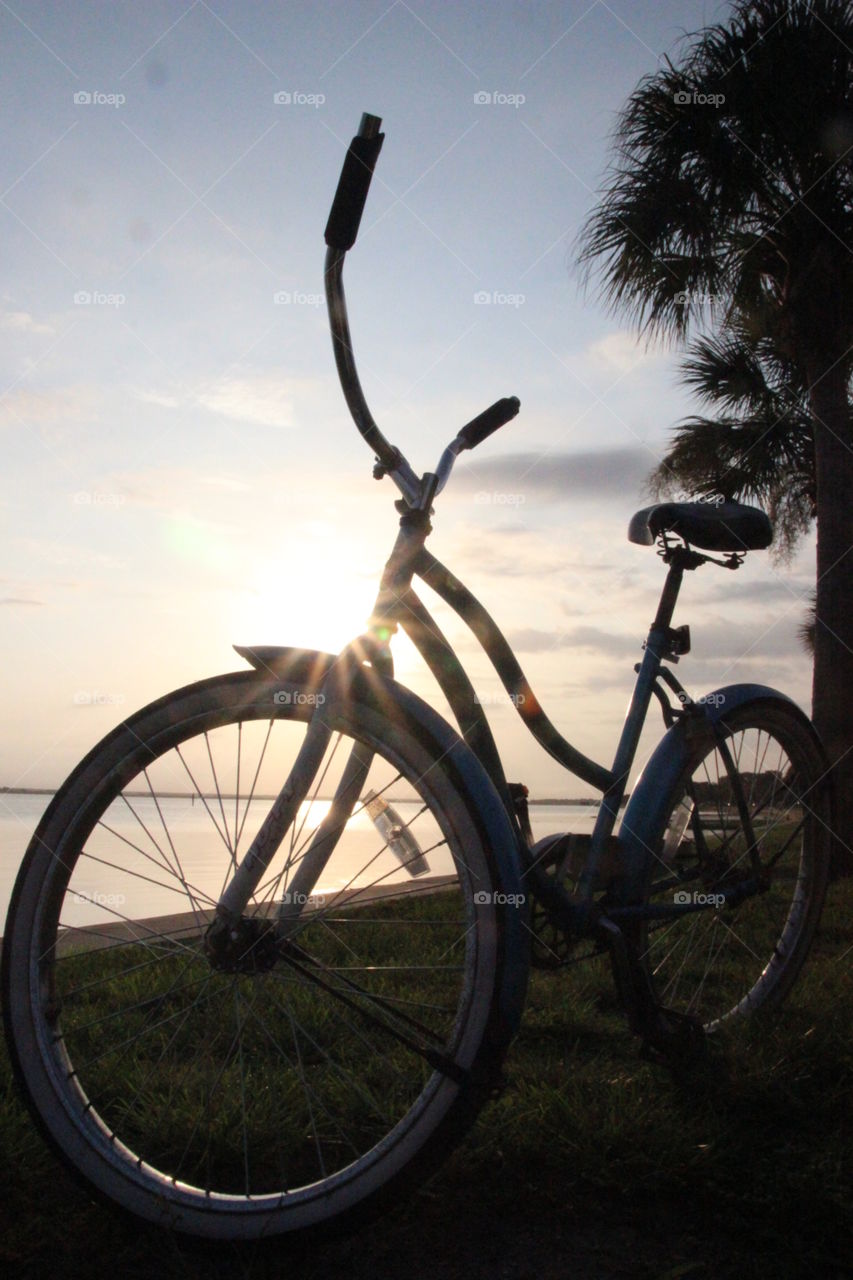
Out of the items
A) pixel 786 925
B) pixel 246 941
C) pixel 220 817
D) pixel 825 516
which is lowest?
pixel 786 925

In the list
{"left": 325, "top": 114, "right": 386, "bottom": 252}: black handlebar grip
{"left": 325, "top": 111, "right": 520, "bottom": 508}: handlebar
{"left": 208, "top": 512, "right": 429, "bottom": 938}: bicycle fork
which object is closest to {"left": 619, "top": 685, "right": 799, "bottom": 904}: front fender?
{"left": 208, "top": 512, "right": 429, "bottom": 938}: bicycle fork

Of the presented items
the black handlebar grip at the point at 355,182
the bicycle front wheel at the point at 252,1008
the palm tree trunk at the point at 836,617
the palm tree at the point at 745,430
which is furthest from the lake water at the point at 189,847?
the palm tree at the point at 745,430

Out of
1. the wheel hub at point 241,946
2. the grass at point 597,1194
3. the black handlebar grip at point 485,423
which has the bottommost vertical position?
the grass at point 597,1194

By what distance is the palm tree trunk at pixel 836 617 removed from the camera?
705 centimetres

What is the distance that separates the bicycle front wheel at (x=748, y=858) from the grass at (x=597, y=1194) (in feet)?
0.97

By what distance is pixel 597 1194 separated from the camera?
1.83 meters

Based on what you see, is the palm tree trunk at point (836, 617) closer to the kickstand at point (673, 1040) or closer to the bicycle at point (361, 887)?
the bicycle at point (361, 887)

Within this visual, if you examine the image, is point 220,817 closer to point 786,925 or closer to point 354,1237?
point 354,1237

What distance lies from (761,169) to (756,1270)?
7945 millimetres

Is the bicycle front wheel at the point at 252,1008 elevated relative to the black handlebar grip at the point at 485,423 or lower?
lower

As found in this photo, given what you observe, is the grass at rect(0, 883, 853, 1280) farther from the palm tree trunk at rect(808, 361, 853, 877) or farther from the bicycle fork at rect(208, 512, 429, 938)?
the palm tree trunk at rect(808, 361, 853, 877)

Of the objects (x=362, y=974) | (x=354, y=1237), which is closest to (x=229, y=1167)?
(x=354, y=1237)

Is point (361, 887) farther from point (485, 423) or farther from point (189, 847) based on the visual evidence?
point (189, 847)

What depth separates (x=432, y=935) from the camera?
14.0 feet
